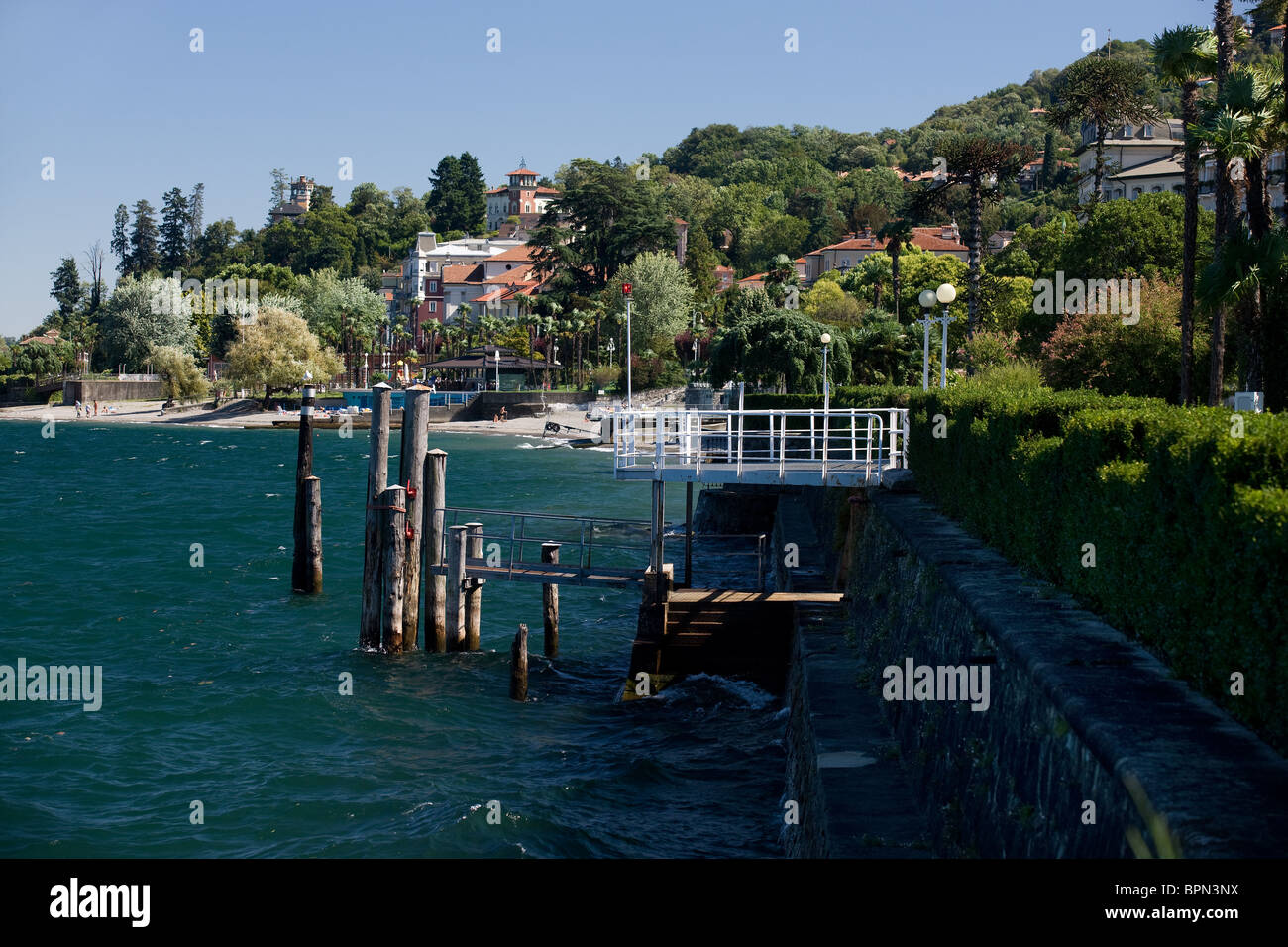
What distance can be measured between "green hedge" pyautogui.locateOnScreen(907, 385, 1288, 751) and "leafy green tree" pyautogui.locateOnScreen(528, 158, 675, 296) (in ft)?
359

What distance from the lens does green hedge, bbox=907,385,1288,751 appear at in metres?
7.19

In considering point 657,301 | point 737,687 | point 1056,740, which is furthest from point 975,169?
point 657,301

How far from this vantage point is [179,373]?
12112 centimetres

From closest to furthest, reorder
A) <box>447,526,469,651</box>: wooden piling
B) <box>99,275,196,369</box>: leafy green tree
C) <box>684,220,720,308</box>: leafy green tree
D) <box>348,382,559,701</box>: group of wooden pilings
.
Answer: <box>447,526,469,651</box>: wooden piling, <box>348,382,559,701</box>: group of wooden pilings, <box>684,220,720,308</box>: leafy green tree, <box>99,275,196,369</box>: leafy green tree

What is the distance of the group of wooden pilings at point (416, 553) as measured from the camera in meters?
21.5

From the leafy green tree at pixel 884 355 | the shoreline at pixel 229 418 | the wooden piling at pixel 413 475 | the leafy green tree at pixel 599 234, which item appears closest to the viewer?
the wooden piling at pixel 413 475

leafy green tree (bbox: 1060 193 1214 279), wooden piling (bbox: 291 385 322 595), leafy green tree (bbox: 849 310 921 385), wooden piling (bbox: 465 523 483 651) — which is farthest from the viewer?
leafy green tree (bbox: 849 310 921 385)

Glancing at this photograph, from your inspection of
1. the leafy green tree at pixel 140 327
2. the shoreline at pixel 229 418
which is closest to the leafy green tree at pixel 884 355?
the shoreline at pixel 229 418

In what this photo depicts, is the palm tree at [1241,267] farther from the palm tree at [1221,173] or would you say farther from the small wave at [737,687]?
the small wave at [737,687]

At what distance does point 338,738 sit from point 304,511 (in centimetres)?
967

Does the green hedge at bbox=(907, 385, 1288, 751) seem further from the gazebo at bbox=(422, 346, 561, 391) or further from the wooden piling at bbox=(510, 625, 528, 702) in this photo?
the gazebo at bbox=(422, 346, 561, 391)

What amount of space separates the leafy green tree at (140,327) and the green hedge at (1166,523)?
12722 cm

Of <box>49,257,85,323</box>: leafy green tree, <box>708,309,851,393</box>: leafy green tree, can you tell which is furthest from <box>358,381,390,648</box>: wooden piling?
<box>49,257,85,323</box>: leafy green tree
